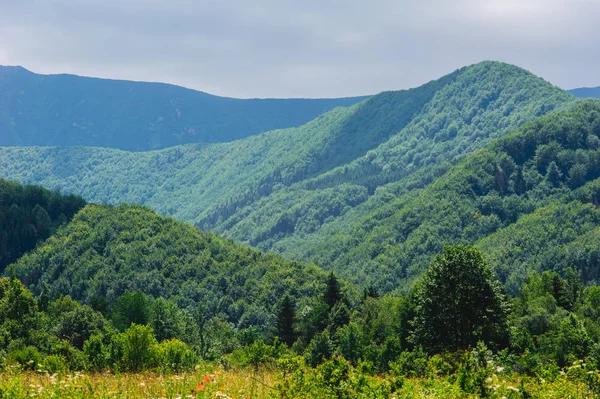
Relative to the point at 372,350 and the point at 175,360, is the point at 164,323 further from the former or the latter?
the point at 175,360

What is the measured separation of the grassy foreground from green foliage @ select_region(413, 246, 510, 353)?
32674 millimetres

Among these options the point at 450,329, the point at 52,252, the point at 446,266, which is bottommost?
the point at 52,252

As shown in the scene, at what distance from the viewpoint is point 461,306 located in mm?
52562

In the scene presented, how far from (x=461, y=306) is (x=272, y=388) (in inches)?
1449

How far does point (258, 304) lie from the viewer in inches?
7505

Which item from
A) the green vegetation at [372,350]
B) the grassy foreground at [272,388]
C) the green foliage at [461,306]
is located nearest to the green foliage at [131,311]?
the green vegetation at [372,350]

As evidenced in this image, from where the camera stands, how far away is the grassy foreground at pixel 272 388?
1705 cm

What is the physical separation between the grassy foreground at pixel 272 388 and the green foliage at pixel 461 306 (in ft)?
107

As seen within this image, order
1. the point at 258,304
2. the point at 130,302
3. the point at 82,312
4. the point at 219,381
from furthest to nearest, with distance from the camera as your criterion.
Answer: the point at 258,304, the point at 130,302, the point at 82,312, the point at 219,381

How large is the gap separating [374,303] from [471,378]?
316ft

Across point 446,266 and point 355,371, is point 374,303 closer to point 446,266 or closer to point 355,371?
point 446,266

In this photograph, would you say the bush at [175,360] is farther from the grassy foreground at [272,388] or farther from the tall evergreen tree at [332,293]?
the tall evergreen tree at [332,293]

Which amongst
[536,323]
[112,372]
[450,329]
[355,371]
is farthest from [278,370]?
[536,323]

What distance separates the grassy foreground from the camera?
55.9 feet
